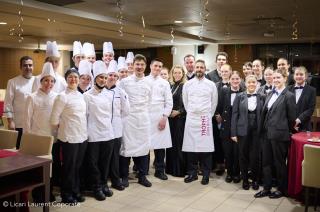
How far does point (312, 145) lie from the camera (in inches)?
140

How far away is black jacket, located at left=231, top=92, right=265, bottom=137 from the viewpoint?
4.44 metres

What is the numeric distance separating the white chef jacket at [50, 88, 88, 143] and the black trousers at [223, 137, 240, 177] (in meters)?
2.09

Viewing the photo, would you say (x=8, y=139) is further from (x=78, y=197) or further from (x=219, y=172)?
(x=219, y=172)

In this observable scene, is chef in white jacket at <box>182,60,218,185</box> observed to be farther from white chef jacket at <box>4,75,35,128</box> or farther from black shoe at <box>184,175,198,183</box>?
white chef jacket at <box>4,75,35,128</box>

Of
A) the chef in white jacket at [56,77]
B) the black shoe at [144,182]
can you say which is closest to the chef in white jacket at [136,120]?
the black shoe at [144,182]

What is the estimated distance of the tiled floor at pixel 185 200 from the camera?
3.88 meters

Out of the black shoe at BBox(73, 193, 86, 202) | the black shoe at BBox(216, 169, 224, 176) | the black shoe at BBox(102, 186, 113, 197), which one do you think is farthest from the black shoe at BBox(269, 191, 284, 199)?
the black shoe at BBox(73, 193, 86, 202)

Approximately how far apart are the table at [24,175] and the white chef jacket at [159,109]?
79.8 inches

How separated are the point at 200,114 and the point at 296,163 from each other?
140cm

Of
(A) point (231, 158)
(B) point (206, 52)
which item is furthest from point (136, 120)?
(B) point (206, 52)

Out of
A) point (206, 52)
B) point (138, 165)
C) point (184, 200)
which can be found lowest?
point (184, 200)

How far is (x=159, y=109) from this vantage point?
4.89 meters

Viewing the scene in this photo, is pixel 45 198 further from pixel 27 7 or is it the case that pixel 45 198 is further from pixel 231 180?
pixel 27 7

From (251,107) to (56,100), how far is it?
2.44 meters
